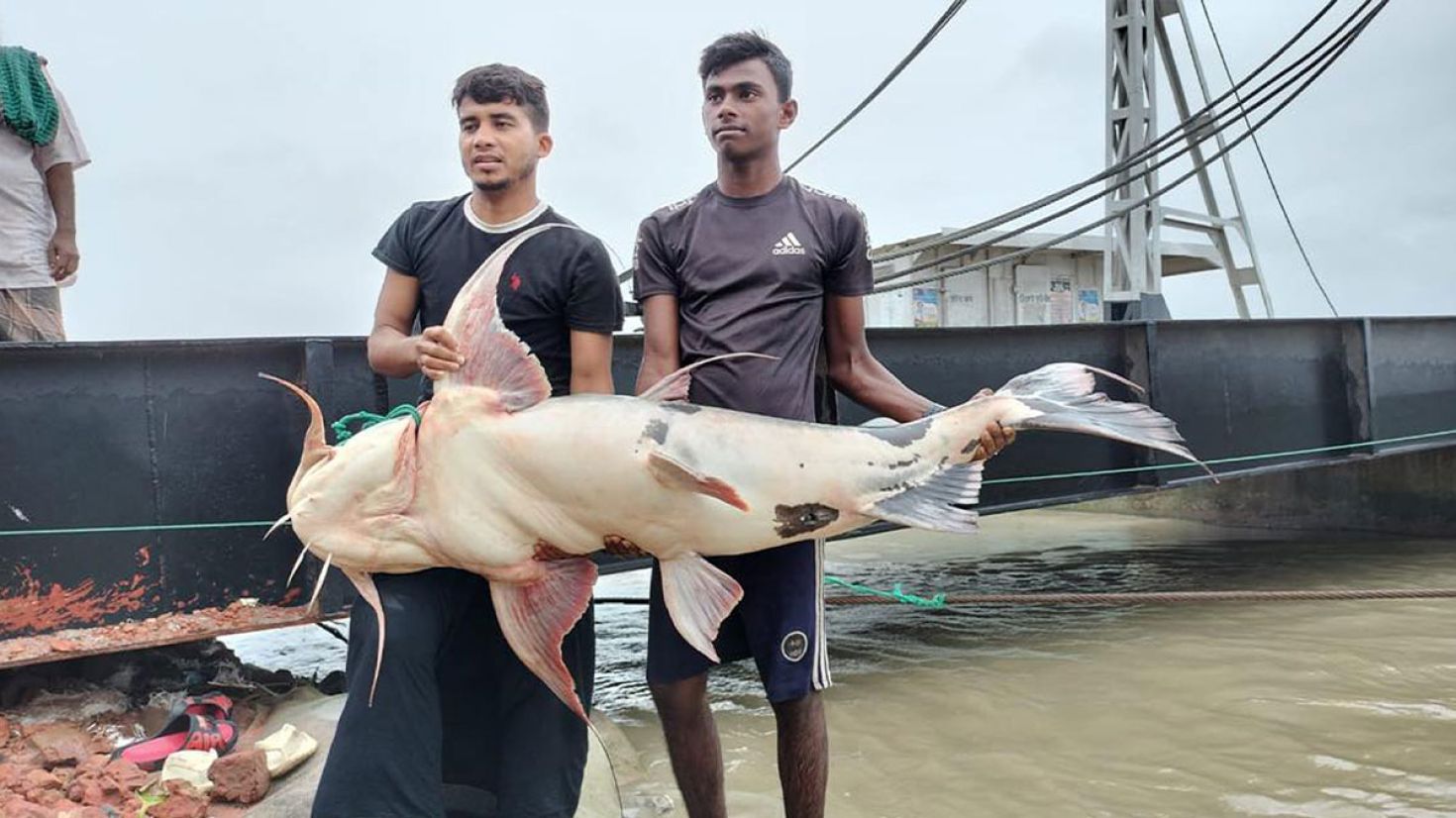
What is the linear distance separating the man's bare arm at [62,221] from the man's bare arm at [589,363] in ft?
9.36

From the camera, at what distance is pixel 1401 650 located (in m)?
5.73

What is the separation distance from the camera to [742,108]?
2.62 metres

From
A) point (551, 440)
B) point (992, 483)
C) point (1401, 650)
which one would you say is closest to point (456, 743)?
point (551, 440)

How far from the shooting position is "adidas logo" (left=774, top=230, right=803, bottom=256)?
264 cm

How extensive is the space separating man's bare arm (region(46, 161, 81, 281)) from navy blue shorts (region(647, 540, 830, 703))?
3.08 meters

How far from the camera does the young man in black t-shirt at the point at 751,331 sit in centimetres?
259

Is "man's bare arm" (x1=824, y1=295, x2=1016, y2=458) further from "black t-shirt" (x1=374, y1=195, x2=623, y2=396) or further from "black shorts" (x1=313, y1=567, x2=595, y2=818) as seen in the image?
"black shorts" (x1=313, y1=567, x2=595, y2=818)

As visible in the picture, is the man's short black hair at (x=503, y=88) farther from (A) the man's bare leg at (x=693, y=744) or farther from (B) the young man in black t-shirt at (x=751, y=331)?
(A) the man's bare leg at (x=693, y=744)

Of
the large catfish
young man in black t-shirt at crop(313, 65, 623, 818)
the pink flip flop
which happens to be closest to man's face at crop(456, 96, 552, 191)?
young man in black t-shirt at crop(313, 65, 623, 818)

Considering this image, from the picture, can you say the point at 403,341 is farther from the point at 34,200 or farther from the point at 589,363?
the point at 34,200

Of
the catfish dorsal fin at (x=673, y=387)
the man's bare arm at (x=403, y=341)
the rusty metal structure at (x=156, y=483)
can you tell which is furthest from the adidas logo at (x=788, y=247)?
the rusty metal structure at (x=156, y=483)

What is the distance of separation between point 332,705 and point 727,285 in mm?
2343

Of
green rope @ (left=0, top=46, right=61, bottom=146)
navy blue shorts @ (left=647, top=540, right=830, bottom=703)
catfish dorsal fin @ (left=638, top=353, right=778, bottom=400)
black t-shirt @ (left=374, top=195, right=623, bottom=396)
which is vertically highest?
green rope @ (left=0, top=46, right=61, bottom=146)

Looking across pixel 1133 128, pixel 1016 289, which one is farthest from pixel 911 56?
pixel 1016 289
